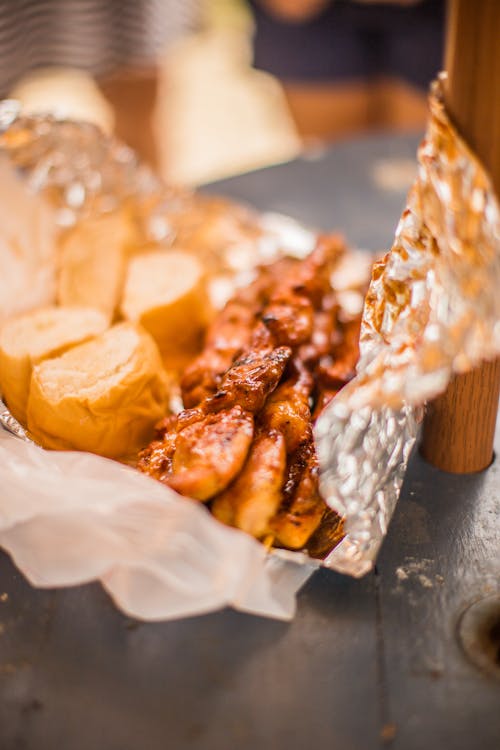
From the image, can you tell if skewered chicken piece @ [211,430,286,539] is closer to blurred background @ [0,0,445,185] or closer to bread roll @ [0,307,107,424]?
bread roll @ [0,307,107,424]

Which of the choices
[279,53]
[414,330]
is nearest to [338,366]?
[414,330]

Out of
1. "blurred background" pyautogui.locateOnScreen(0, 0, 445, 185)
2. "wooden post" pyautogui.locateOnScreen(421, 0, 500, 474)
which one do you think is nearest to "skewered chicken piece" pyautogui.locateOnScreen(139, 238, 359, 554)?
"wooden post" pyautogui.locateOnScreen(421, 0, 500, 474)

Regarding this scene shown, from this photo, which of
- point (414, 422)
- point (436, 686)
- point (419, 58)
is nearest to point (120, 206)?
point (414, 422)

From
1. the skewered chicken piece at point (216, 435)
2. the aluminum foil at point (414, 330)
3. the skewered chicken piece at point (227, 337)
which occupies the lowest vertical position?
the skewered chicken piece at point (227, 337)

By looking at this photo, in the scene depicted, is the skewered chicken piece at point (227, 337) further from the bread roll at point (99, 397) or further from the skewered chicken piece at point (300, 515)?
the skewered chicken piece at point (300, 515)

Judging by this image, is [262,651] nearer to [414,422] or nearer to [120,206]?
[414,422]

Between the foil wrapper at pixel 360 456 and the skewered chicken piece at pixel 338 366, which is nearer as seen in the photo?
the foil wrapper at pixel 360 456

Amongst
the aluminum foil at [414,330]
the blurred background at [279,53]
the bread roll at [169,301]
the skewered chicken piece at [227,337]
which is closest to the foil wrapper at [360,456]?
the aluminum foil at [414,330]
